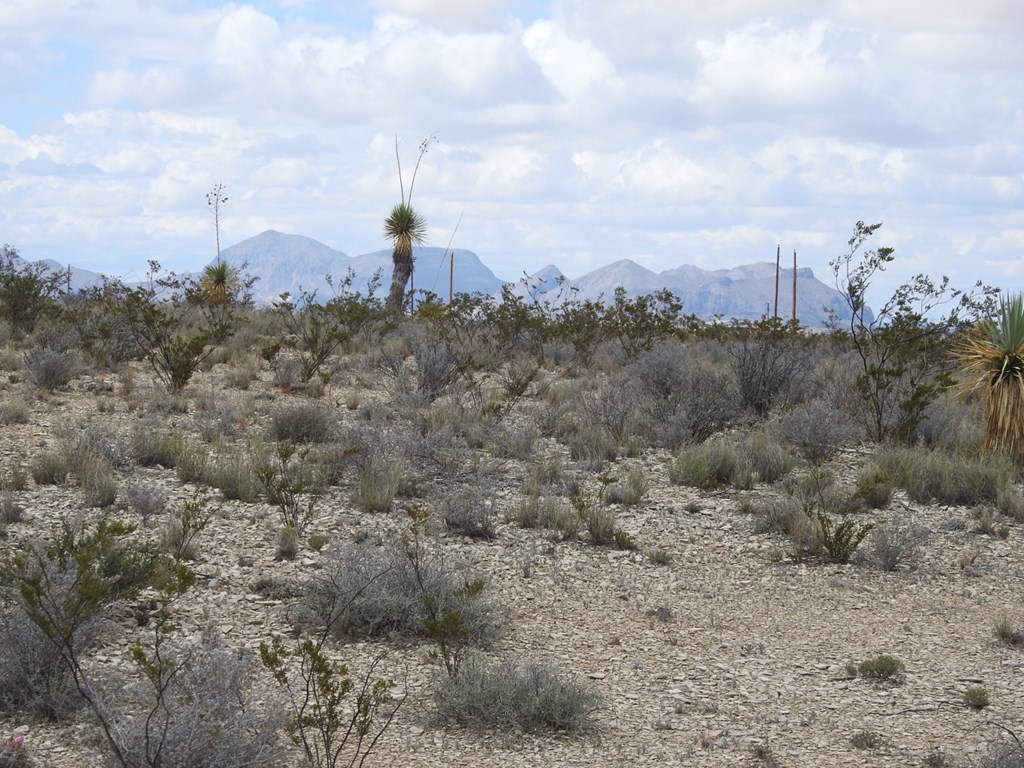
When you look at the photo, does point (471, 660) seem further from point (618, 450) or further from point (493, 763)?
point (618, 450)

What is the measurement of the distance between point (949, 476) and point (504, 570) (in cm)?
529

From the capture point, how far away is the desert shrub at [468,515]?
903cm

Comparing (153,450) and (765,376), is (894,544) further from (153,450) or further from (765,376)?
(153,450)

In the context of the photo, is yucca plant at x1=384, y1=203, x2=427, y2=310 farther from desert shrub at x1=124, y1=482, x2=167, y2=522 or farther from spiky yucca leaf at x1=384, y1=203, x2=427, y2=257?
desert shrub at x1=124, y1=482, x2=167, y2=522

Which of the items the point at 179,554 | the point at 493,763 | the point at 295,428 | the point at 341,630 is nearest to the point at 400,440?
the point at 295,428

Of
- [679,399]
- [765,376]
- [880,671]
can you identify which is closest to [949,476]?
[679,399]

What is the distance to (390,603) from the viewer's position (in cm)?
668

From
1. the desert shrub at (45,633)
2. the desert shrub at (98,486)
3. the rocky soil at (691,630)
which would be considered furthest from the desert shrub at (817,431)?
the desert shrub at (45,633)

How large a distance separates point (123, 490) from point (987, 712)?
7.10 m

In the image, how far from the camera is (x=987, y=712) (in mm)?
5711

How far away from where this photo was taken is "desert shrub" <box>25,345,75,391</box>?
14617 mm

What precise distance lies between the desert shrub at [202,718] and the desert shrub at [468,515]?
147 inches

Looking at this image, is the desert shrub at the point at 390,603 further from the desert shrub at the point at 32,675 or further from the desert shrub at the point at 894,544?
the desert shrub at the point at 894,544

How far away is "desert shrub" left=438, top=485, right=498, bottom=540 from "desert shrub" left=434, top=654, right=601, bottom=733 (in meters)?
3.53
